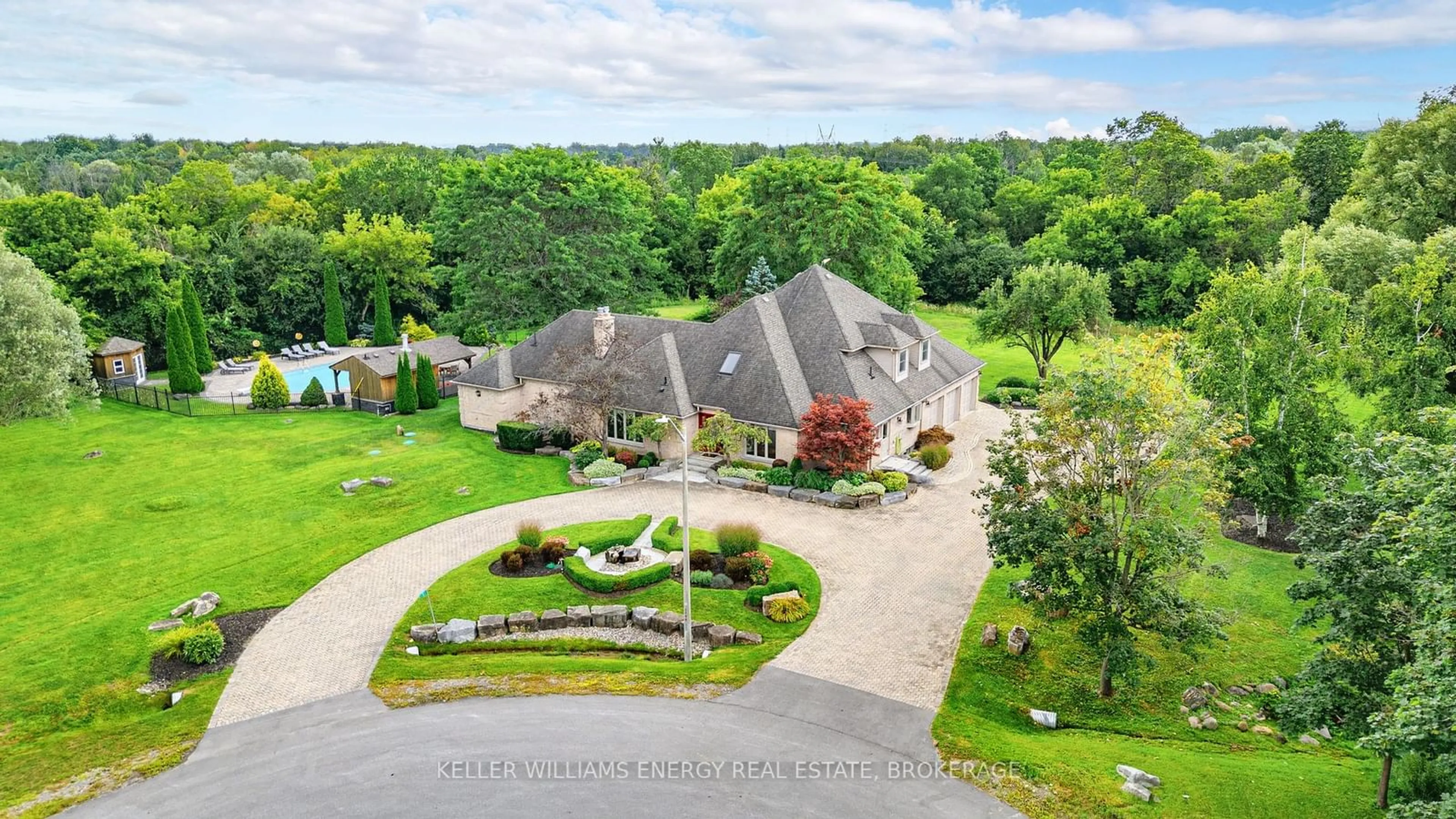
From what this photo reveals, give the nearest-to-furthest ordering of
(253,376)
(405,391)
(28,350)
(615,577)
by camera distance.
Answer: (615,577)
(28,350)
(405,391)
(253,376)

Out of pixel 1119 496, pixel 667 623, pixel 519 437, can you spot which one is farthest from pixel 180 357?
pixel 1119 496

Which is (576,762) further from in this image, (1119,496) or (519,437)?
(519,437)

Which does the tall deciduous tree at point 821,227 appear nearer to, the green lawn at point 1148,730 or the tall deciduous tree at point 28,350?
the green lawn at point 1148,730

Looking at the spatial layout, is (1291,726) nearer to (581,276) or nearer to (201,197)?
(581,276)

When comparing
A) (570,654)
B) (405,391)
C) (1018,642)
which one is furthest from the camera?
(405,391)

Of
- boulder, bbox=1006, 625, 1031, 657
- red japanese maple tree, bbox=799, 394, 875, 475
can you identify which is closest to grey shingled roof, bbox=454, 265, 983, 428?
red japanese maple tree, bbox=799, 394, 875, 475

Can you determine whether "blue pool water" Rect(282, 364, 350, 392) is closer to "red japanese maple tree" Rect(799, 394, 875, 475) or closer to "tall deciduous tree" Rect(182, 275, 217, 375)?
"tall deciduous tree" Rect(182, 275, 217, 375)
